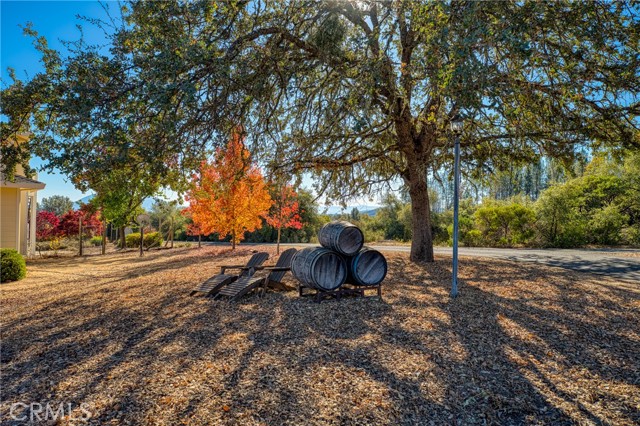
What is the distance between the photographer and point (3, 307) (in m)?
6.68

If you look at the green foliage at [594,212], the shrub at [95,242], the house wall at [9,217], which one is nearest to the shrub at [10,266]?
the house wall at [9,217]

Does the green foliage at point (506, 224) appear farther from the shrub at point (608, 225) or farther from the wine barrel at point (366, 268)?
the wine barrel at point (366, 268)

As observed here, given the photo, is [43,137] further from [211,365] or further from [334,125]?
[334,125]

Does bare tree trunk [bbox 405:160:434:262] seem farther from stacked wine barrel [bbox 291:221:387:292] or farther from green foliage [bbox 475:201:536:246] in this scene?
green foliage [bbox 475:201:536:246]

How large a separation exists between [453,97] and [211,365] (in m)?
4.82

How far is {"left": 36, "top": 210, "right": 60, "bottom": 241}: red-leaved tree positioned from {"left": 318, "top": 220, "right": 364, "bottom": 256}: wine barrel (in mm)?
22359

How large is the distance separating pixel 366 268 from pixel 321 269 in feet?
2.90

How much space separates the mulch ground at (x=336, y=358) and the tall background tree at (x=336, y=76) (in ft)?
9.00

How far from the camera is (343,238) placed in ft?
20.5

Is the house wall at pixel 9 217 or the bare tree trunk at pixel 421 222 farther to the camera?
the house wall at pixel 9 217

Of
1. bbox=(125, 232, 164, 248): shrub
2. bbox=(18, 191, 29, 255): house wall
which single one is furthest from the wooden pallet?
bbox=(125, 232, 164, 248): shrub

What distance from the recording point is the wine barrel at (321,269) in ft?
20.0

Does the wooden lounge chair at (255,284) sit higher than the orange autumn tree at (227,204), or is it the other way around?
the orange autumn tree at (227,204)

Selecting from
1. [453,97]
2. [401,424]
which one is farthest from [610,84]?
[401,424]
